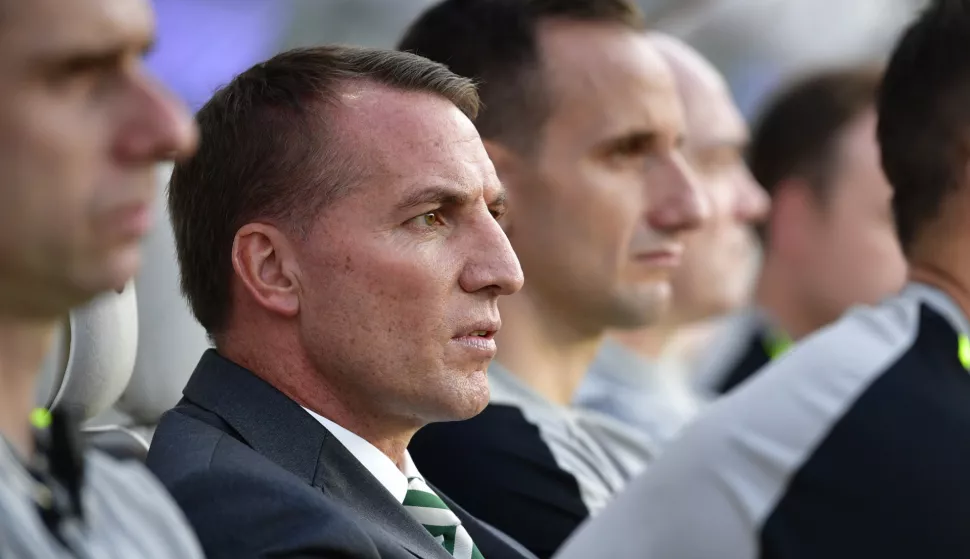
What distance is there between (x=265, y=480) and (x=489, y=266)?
544 mm

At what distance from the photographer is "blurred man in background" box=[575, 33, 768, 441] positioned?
439 cm

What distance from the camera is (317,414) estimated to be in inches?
83.6

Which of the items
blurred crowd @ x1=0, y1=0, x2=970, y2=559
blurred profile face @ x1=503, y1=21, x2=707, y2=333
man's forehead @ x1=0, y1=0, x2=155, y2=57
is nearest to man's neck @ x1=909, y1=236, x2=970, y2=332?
blurred crowd @ x1=0, y1=0, x2=970, y2=559

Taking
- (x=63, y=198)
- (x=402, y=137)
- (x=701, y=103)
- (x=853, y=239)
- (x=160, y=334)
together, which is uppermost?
(x=63, y=198)

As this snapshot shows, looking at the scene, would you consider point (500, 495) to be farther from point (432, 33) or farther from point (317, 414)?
point (432, 33)

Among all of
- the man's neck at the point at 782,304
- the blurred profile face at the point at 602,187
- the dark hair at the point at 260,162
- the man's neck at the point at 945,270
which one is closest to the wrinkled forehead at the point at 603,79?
the blurred profile face at the point at 602,187

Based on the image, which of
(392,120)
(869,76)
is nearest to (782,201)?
(869,76)

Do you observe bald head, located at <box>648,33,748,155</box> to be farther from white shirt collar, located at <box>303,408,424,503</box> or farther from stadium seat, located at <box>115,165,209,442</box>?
white shirt collar, located at <box>303,408,424,503</box>

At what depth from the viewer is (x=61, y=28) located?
1314 millimetres

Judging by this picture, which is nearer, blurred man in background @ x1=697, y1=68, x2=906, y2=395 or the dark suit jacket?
the dark suit jacket

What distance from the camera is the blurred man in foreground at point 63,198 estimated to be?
1.28 meters

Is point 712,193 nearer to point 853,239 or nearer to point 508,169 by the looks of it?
point 853,239

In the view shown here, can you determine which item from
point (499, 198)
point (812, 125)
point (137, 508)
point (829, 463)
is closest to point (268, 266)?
point (499, 198)

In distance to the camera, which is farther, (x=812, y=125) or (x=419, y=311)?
(x=812, y=125)
